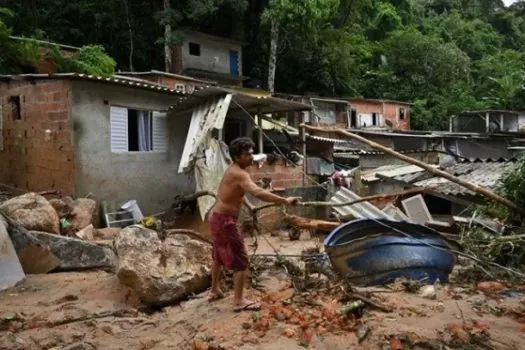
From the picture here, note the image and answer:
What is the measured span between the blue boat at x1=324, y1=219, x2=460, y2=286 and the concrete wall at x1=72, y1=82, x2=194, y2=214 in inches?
269

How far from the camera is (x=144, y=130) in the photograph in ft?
40.5

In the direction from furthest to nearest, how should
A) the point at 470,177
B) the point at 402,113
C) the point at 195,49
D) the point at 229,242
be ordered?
the point at 402,113 < the point at 195,49 < the point at 470,177 < the point at 229,242

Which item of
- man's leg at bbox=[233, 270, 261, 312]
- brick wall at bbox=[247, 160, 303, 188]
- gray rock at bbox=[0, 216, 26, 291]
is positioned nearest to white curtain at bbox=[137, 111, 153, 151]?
brick wall at bbox=[247, 160, 303, 188]

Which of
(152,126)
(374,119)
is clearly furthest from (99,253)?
(374,119)

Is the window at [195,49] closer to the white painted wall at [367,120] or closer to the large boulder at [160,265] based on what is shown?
the white painted wall at [367,120]

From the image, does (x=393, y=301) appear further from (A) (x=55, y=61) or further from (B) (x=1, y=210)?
(A) (x=55, y=61)

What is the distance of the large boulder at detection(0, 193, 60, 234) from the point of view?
7.91m

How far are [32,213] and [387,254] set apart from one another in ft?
18.7

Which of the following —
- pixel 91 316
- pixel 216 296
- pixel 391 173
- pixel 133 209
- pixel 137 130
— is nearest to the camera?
pixel 91 316

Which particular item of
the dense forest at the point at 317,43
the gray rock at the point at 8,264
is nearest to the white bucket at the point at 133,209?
the gray rock at the point at 8,264

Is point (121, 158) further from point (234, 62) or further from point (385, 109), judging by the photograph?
point (385, 109)

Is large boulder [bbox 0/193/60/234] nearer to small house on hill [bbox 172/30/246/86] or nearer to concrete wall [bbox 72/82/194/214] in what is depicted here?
concrete wall [bbox 72/82/194/214]

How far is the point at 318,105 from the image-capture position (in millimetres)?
26094

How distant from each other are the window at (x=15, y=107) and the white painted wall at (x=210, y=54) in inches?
554
